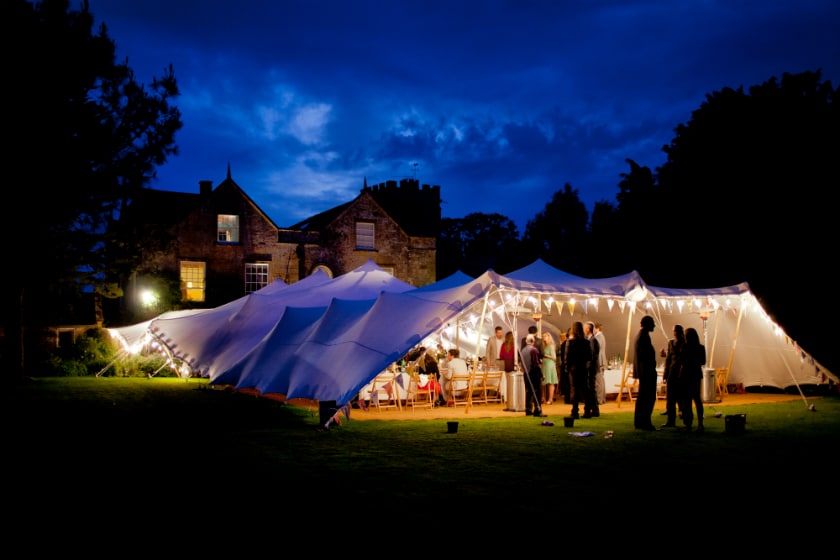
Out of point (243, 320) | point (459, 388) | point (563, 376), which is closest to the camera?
point (563, 376)

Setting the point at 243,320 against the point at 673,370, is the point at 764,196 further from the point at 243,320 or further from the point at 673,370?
the point at 243,320

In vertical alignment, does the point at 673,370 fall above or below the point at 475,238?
below

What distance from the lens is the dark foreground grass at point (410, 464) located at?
583 centimetres

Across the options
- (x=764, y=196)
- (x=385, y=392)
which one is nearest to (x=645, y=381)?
(x=385, y=392)

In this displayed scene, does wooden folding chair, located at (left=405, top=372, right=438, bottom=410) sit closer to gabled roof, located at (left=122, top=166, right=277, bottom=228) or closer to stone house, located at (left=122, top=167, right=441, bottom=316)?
stone house, located at (left=122, top=167, right=441, bottom=316)

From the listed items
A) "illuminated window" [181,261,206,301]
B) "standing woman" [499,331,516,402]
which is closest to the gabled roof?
"illuminated window" [181,261,206,301]

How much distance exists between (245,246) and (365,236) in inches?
213

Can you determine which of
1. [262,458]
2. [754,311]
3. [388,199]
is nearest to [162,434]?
[262,458]

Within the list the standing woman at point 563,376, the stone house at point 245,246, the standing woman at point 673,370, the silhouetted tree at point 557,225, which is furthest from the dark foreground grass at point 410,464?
the silhouetted tree at point 557,225

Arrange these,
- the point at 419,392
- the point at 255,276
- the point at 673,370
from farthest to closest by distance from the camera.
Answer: the point at 255,276
the point at 419,392
the point at 673,370

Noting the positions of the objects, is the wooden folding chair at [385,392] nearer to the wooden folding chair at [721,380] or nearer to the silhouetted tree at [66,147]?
the wooden folding chair at [721,380]

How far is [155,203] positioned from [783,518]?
94.4 feet

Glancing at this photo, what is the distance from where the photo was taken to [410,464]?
7.56 m

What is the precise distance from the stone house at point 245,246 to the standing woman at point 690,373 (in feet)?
62.4
